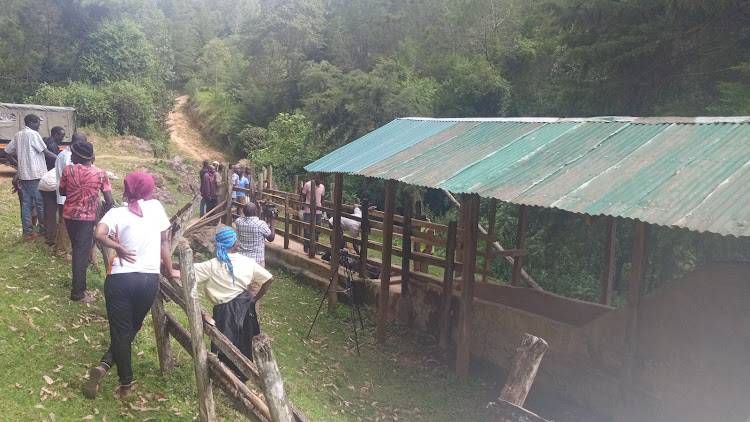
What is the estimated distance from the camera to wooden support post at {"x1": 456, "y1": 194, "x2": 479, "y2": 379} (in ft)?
23.7

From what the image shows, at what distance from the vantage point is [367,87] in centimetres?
2283

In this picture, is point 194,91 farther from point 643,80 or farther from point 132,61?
point 643,80

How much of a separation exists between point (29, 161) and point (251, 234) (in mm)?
2747

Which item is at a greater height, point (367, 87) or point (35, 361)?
point (367, 87)

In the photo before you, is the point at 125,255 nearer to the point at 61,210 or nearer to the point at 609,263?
the point at 61,210

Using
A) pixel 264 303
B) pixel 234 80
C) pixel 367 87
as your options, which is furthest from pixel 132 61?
pixel 264 303

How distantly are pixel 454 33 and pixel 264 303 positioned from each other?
23.0 metres

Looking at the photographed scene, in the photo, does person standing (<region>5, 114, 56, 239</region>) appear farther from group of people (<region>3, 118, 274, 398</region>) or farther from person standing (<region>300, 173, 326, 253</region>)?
person standing (<region>300, 173, 326, 253</region>)

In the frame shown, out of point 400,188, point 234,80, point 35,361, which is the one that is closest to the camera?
point 35,361

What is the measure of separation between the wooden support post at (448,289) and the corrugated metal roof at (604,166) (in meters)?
1.05

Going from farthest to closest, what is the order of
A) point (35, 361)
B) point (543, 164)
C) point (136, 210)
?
point (543, 164), point (35, 361), point (136, 210)

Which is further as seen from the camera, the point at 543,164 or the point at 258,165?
the point at 258,165

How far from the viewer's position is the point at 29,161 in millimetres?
6883

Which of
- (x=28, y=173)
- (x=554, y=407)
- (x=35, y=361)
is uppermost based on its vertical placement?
(x=28, y=173)
